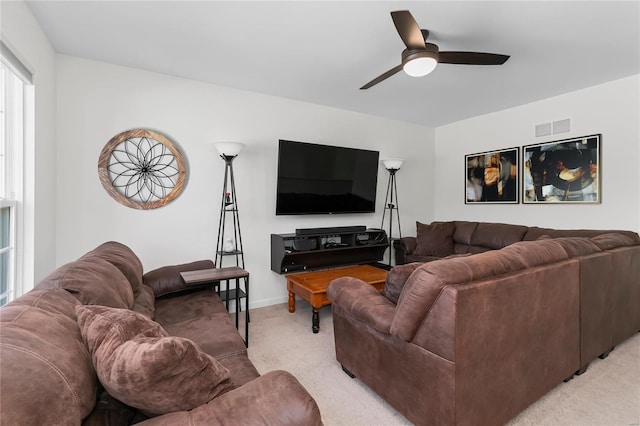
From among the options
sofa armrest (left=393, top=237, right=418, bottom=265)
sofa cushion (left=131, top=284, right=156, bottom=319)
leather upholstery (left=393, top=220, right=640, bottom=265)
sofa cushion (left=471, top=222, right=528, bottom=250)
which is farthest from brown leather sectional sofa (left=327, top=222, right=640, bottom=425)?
sofa armrest (left=393, top=237, right=418, bottom=265)

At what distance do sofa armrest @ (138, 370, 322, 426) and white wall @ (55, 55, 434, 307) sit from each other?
8.42 feet

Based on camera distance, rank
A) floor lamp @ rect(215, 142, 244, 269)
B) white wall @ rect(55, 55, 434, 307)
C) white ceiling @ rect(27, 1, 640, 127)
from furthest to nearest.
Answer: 1. floor lamp @ rect(215, 142, 244, 269)
2. white wall @ rect(55, 55, 434, 307)
3. white ceiling @ rect(27, 1, 640, 127)

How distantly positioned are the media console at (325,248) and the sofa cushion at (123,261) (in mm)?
1622

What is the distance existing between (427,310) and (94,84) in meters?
3.39

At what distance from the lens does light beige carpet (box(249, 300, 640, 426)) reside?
5.86ft

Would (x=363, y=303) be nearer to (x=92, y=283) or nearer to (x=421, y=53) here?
(x=92, y=283)

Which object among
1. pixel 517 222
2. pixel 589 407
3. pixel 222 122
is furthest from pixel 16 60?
pixel 517 222

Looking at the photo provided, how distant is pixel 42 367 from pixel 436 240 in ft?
14.1

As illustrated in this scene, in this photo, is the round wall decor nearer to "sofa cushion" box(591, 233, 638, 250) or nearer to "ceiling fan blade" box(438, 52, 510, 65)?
"ceiling fan blade" box(438, 52, 510, 65)

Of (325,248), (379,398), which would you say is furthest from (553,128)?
(379,398)

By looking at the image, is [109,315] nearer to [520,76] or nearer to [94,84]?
[94,84]

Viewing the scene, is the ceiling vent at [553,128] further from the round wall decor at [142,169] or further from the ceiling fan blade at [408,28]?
the round wall decor at [142,169]

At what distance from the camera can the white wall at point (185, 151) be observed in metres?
2.79

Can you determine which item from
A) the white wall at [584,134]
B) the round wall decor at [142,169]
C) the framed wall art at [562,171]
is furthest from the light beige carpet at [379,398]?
the round wall decor at [142,169]
